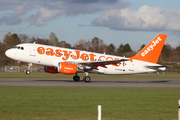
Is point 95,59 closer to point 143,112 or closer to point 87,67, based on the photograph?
point 87,67

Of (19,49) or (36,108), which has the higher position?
(19,49)

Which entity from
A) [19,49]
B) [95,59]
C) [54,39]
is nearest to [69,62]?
[95,59]

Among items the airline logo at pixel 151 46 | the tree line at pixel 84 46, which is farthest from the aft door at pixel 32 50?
the tree line at pixel 84 46

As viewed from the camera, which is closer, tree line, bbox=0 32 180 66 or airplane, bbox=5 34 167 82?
airplane, bbox=5 34 167 82

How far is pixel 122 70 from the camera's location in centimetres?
3647

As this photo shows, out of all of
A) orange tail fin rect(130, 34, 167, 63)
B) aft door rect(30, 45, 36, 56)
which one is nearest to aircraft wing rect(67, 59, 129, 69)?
orange tail fin rect(130, 34, 167, 63)

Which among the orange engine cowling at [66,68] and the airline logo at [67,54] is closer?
the orange engine cowling at [66,68]

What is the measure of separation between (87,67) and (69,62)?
257cm

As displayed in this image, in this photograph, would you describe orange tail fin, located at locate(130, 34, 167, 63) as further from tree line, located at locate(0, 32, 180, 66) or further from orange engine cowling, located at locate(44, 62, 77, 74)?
tree line, located at locate(0, 32, 180, 66)

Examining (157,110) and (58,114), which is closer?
(58,114)

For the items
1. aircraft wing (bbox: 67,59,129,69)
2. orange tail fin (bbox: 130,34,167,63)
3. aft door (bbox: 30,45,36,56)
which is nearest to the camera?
aircraft wing (bbox: 67,59,129,69)

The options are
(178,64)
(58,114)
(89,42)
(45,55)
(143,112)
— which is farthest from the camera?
(89,42)

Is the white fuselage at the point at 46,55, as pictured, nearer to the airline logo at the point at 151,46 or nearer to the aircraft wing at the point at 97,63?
the aircraft wing at the point at 97,63

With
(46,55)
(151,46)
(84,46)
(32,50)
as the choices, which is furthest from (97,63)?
(84,46)
